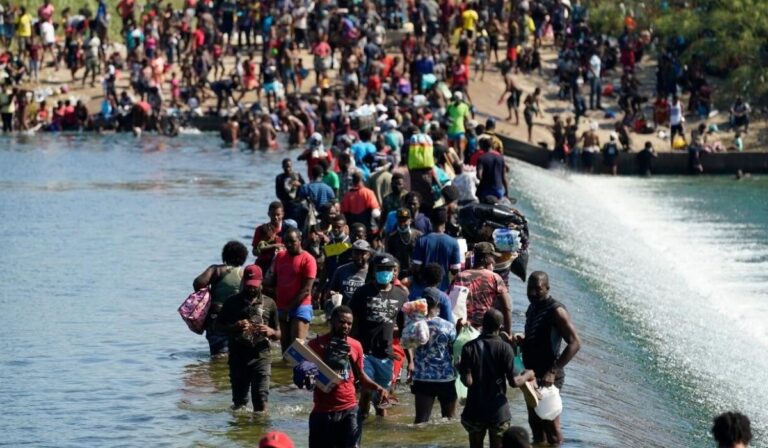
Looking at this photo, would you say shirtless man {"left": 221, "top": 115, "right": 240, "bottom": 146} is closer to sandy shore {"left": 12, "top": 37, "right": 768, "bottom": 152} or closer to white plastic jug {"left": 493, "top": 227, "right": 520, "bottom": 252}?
sandy shore {"left": 12, "top": 37, "right": 768, "bottom": 152}

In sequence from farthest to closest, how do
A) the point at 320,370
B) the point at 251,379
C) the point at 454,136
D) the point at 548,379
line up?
the point at 454,136 → the point at 251,379 → the point at 548,379 → the point at 320,370

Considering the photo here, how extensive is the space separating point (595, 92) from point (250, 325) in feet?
133

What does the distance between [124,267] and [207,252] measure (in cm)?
183

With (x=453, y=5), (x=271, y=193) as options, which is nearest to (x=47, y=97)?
(x=453, y=5)

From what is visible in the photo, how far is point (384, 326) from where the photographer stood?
1455cm

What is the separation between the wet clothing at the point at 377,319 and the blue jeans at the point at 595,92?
131 feet

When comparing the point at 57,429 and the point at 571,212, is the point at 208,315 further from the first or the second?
the point at 571,212

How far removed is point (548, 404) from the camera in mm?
13328

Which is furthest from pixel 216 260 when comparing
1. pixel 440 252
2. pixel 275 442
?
pixel 275 442

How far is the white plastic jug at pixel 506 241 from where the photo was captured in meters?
17.4

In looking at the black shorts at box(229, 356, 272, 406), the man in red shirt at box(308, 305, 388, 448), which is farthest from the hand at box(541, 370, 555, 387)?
the black shorts at box(229, 356, 272, 406)

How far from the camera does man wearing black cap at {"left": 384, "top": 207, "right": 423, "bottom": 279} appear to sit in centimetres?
1830

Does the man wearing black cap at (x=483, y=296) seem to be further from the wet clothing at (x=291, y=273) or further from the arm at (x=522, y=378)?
the wet clothing at (x=291, y=273)

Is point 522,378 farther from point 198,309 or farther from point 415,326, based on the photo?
point 198,309
